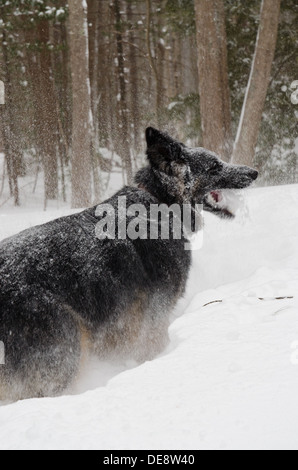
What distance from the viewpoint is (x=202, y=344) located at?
9.57 ft

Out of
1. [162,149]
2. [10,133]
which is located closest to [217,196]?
[162,149]

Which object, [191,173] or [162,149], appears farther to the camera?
[191,173]

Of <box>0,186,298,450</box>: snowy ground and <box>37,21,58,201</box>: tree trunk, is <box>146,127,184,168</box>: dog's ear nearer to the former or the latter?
<box>0,186,298,450</box>: snowy ground

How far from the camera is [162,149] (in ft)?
12.9

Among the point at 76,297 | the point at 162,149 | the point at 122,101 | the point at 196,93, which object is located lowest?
the point at 122,101

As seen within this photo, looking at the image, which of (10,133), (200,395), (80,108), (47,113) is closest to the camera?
(200,395)

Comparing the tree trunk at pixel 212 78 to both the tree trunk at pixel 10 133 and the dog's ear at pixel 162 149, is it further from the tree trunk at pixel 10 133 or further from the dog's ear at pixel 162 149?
the tree trunk at pixel 10 133

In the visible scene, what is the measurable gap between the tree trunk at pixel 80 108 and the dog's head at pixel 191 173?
252 inches

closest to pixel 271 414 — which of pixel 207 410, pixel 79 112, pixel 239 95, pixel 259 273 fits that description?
pixel 207 410

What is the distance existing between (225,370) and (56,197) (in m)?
15.6

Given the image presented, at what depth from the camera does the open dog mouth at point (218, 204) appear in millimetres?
Answer: 4359

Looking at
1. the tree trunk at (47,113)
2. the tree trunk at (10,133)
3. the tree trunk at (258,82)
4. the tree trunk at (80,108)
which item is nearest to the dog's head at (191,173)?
the tree trunk at (258,82)

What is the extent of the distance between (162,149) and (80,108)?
7.25m

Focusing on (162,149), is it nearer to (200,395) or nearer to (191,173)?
(191,173)
